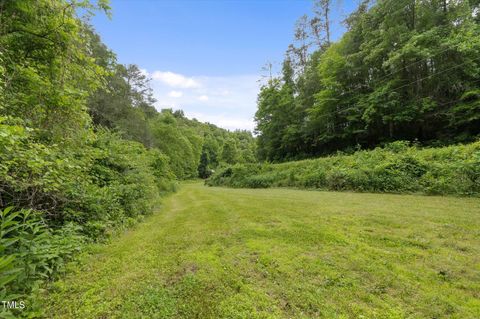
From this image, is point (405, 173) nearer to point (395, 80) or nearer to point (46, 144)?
point (395, 80)

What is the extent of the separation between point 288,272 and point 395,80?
16.4m

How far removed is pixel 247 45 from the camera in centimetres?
1447

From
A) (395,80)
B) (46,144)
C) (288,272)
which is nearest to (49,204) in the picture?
(46,144)

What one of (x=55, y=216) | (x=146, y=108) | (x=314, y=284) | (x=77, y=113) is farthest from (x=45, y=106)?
(x=146, y=108)

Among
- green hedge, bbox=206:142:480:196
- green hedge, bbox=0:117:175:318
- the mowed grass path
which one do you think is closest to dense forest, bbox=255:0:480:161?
green hedge, bbox=206:142:480:196

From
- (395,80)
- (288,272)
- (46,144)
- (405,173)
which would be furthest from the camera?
(395,80)

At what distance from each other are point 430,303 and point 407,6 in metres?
18.8

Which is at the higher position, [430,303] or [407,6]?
[407,6]

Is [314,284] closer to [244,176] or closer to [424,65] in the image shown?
[244,176]

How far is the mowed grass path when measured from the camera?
2002 millimetres

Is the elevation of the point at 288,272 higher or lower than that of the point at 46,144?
lower

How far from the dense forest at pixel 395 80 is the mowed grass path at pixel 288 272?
1155cm

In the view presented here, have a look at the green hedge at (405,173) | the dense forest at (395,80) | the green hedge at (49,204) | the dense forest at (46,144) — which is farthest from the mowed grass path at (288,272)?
the dense forest at (395,80)

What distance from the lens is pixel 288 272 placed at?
2572 millimetres
